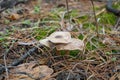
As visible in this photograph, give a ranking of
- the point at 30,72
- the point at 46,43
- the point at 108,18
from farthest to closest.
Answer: the point at 108,18 < the point at 46,43 < the point at 30,72

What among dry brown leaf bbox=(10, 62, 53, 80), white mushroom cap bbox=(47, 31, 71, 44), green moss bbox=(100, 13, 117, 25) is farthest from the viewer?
green moss bbox=(100, 13, 117, 25)

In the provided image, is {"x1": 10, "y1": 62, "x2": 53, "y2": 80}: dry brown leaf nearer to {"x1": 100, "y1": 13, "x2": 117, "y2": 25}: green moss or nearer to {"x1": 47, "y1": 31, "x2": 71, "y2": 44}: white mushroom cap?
{"x1": 47, "y1": 31, "x2": 71, "y2": 44}: white mushroom cap

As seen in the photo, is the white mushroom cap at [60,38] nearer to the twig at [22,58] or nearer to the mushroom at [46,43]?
the mushroom at [46,43]

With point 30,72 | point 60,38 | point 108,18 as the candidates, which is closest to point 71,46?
point 60,38

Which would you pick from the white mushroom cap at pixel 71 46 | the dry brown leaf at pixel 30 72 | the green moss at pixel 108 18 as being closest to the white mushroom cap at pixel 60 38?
the white mushroom cap at pixel 71 46

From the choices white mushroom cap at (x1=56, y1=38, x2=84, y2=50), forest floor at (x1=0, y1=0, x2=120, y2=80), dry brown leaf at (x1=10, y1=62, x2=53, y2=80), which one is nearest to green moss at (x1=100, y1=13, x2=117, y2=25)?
forest floor at (x1=0, y1=0, x2=120, y2=80)

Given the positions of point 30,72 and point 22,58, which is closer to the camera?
point 30,72

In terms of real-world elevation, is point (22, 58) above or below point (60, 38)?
below

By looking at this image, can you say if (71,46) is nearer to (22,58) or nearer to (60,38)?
(60,38)

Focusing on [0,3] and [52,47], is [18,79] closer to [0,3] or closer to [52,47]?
[52,47]
